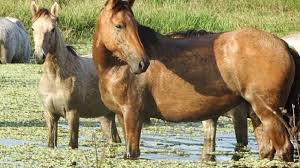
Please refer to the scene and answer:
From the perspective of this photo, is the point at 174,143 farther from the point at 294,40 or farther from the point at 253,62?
the point at 294,40

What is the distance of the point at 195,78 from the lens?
25.3 feet

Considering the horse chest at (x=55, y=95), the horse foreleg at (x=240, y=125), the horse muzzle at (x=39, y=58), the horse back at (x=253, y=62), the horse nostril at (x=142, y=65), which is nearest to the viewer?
the horse nostril at (x=142, y=65)

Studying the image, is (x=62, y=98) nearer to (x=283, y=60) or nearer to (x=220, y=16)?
(x=283, y=60)

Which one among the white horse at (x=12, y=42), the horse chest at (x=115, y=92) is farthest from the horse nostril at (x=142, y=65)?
the white horse at (x=12, y=42)

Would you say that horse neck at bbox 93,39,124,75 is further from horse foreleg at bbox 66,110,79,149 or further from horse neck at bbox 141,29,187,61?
horse foreleg at bbox 66,110,79,149

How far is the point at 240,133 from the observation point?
934 cm

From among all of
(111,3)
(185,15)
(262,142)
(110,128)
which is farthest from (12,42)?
(111,3)

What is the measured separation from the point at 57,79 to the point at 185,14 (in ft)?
39.2

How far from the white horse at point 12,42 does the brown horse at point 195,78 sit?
30.5ft

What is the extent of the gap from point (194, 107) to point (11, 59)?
972cm

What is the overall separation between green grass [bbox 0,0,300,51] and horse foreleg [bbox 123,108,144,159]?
39.0ft

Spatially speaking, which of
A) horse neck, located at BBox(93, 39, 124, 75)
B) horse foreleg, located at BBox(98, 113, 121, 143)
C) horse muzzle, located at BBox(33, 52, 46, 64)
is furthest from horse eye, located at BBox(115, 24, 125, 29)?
horse foreleg, located at BBox(98, 113, 121, 143)

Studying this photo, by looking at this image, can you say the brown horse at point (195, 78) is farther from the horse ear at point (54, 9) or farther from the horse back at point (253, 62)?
the horse ear at point (54, 9)

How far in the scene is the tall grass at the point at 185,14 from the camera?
66.0 ft
